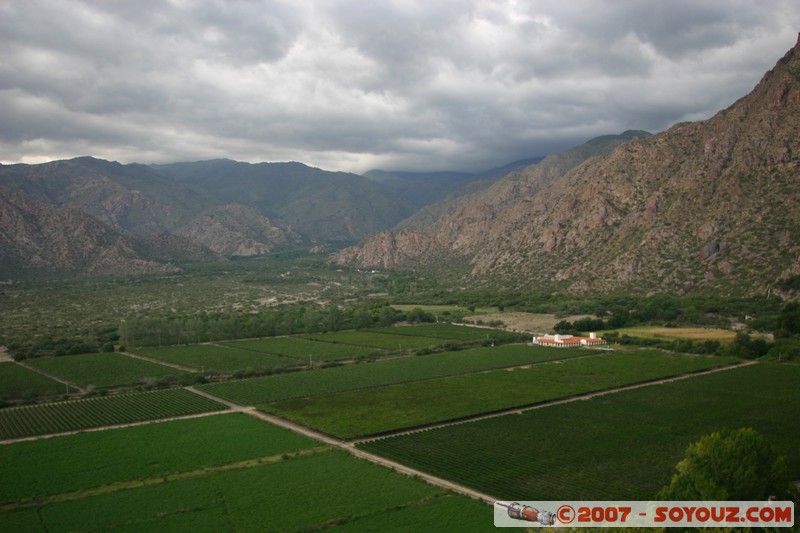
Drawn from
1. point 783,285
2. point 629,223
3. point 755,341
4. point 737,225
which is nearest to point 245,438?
point 755,341

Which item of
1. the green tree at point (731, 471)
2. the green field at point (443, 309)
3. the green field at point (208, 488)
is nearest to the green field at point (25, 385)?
the green field at point (208, 488)

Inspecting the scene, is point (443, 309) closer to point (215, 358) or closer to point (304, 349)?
→ point (304, 349)

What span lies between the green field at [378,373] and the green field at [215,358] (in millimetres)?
7724

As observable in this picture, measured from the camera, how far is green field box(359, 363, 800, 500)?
42656 millimetres

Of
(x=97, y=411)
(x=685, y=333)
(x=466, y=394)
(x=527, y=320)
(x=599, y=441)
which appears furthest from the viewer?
(x=527, y=320)

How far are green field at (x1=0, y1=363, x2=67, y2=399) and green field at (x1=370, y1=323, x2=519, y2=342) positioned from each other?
60.3 m

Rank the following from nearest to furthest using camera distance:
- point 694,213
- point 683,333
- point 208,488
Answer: point 208,488, point 683,333, point 694,213

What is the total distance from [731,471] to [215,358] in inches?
2961

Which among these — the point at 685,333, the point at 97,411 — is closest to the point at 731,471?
the point at 97,411

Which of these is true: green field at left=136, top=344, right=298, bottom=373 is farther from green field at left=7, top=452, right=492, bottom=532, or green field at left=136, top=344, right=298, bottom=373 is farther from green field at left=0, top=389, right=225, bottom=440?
green field at left=7, top=452, right=492, bottom=532

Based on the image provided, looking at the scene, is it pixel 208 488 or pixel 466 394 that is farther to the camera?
pixel 466 394

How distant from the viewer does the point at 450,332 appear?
119938 mm

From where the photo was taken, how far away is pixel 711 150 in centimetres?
16362

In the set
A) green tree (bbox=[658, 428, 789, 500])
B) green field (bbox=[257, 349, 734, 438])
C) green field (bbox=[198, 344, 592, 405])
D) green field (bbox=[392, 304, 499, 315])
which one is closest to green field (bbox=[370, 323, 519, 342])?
green field (bbox=[198, 344, 592, 405])
